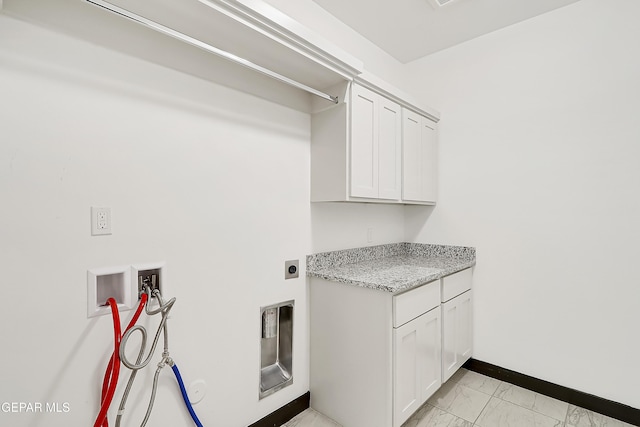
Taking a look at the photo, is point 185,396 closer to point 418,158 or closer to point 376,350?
point 376,350

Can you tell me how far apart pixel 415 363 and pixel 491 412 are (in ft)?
2.24

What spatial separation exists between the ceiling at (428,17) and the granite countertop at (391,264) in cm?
169

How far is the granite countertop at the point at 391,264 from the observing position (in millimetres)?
1728

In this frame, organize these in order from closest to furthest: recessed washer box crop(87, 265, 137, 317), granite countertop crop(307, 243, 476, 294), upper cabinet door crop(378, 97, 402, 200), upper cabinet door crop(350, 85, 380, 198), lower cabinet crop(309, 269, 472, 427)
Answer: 1. recessed washer box crop(87, 265, 137, 317)
2. lower cabinet crop(309, 269, 472, 427)
3. granite countertop crop(307, 243, 476, 294)
4. upper cabinet door crop(350, 85, 380, 198)
5. upper cabinet door crop(378, 97, 402, 200)

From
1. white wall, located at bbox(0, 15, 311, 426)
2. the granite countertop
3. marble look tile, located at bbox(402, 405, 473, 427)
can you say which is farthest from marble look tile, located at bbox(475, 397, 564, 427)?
white wall, located at bbox(0, 15, 311, 426)

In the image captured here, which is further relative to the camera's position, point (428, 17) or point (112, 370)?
point (428, 17)

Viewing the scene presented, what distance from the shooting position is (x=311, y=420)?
185cm

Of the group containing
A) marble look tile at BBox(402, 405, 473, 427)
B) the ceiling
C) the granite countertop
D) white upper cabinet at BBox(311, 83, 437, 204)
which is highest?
the ceiling

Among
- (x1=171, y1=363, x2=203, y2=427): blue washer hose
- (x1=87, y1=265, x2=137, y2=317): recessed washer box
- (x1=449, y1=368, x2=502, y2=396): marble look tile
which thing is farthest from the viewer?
(x1=449, y1=368, x2=502, y2=396): marble look tile

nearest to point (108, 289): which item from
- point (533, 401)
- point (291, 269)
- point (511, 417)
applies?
point (291, 269)

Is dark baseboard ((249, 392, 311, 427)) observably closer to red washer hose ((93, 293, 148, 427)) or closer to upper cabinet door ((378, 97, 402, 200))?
red washer hose ((93, 293, 148, 427))

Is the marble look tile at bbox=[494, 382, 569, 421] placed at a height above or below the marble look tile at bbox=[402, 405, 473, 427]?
below

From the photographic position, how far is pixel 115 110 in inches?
48.4

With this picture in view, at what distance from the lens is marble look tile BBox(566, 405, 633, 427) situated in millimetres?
1824
